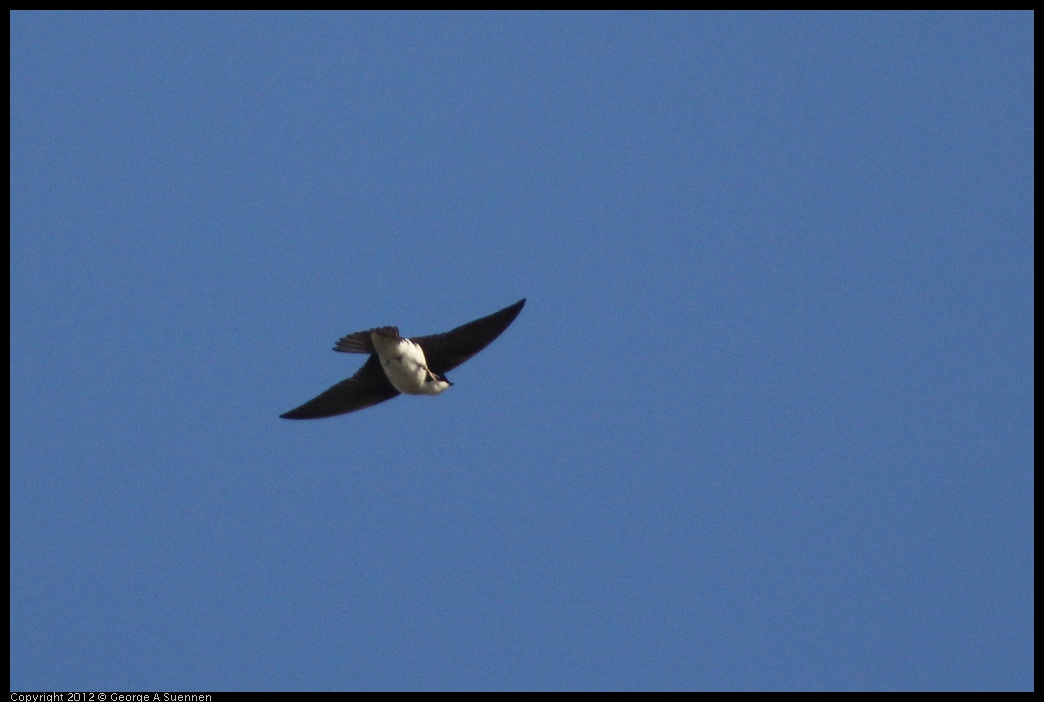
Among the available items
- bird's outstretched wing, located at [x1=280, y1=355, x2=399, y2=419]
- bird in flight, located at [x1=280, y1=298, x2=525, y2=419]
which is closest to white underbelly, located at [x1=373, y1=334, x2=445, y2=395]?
bird in flight, located at [x1=280, y1=298, x2=525, y2=419]

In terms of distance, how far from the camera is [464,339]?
11383mm

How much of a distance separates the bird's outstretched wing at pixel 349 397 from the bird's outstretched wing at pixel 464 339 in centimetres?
46

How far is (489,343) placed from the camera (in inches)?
453

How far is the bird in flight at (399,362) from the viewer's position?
35.4 ft

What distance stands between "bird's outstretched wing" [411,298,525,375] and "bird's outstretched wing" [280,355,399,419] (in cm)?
46

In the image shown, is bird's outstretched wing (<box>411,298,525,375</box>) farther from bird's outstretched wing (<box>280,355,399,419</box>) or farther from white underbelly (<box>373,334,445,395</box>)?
bird's outstretched wing (<box>280,355,399,419</box>)

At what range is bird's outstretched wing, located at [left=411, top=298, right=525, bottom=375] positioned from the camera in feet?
36.9

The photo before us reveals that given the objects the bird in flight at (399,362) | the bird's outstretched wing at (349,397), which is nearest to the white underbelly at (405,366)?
the bird in flight at (399,362)

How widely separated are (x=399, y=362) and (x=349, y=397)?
90cm

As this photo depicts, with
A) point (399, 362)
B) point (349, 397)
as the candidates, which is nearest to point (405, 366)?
point (399, 362)

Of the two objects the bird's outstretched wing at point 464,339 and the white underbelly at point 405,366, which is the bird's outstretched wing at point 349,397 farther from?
the bird's outstretched wing at point 464,339
